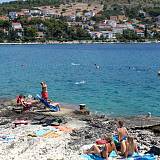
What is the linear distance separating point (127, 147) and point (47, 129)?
18.7ft

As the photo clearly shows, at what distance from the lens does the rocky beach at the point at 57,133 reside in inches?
735

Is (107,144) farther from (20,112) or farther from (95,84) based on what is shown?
(95,84)

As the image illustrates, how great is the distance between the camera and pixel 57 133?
2192cm

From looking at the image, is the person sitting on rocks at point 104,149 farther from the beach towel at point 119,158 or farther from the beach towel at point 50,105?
the beach towel at point 50,105

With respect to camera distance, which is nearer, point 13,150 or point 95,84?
point 13,150

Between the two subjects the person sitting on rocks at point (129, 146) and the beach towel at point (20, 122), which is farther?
the beach towel at point (20, 122)

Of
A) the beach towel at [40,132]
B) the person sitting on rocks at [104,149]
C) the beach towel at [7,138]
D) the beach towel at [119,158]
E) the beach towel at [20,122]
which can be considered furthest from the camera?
the beach towel at [20,122]

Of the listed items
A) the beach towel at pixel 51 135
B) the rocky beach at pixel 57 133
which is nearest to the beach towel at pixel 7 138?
the rocky beach at pixel 57 133

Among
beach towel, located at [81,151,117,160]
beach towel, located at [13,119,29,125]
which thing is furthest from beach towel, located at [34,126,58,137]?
beach towel, located at [81,151,117,160]

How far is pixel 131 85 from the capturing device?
4969cm

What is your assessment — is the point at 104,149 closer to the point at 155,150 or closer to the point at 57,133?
the point at 155,150

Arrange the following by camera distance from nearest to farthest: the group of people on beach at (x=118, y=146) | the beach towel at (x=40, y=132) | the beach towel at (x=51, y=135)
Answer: the group of people on beach at (x=118, y=146)
the beach towel at (x=51, y=135)
the beach towel at (x=40, y=132)

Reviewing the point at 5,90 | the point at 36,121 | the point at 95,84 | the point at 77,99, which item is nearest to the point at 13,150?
the point at 36,121

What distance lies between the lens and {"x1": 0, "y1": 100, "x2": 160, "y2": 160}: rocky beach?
1867 cm
